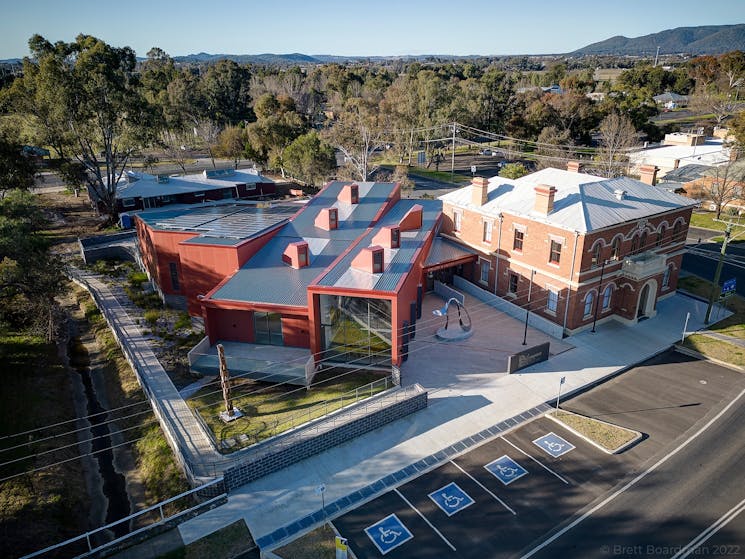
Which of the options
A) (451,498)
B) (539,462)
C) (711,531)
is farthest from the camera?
(539,462)

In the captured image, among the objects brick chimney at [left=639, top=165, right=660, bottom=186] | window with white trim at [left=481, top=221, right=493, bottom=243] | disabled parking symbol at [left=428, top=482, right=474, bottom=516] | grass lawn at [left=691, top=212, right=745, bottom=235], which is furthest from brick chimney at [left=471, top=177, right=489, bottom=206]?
grass lawn at [left=691, top=212, right=745, bottom=235]

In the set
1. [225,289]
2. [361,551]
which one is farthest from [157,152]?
[361,551]

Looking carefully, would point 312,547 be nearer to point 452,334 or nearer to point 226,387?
point 226,387

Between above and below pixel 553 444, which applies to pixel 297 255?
above

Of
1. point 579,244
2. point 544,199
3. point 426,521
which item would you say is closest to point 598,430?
point 426,521

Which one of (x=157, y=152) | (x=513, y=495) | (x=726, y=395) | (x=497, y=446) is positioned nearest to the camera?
(x=513, y=495)

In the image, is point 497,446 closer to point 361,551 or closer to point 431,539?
point 431,539

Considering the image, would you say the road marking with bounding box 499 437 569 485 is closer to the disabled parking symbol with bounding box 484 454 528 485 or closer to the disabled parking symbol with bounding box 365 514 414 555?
the disabled parking symbol with bounding box 484 454 528 485
